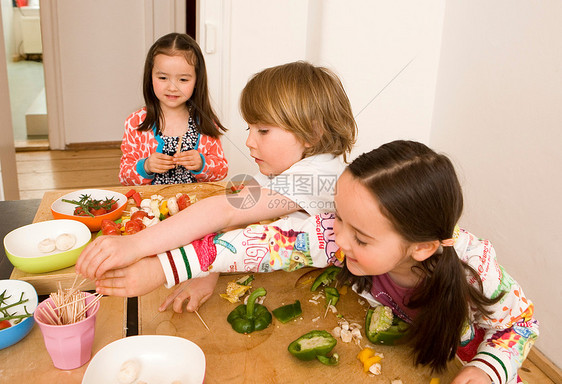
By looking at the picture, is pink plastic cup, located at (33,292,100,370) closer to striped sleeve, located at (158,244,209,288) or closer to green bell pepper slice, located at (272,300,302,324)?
striped sleeve, located at (158,244,209,288)

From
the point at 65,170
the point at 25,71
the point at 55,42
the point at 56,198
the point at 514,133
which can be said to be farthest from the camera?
the point at 25,71

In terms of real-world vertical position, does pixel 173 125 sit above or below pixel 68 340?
above

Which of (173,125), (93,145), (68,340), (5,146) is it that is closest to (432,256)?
(68,340)

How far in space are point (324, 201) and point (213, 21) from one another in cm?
171

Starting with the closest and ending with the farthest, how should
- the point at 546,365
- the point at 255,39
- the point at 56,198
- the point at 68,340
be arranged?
1. the point at 68,340
2. the point at 56,198
3. the point at 546,365
4. the point at 255,39

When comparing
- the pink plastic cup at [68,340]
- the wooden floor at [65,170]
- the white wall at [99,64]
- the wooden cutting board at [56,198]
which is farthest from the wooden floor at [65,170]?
the pink plastic cup at [68,340]

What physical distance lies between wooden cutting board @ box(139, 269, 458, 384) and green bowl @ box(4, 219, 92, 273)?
221mm

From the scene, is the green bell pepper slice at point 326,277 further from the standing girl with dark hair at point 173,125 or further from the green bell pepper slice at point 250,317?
the standing girl with dark hair at point 173,125

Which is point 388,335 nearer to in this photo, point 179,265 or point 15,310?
point 179,265

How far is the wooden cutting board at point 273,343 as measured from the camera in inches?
34.1

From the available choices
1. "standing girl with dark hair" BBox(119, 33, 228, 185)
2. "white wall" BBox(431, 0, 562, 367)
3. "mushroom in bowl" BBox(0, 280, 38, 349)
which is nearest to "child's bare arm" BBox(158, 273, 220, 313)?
"mushroom in bowl" BBox(0, 280, 38, 349)

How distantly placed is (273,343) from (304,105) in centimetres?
61

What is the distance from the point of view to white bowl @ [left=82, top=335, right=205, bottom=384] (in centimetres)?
83

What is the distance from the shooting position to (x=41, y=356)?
880 millimetres
